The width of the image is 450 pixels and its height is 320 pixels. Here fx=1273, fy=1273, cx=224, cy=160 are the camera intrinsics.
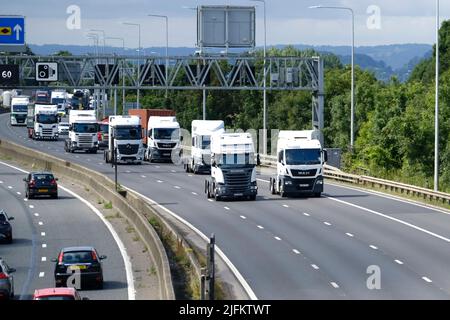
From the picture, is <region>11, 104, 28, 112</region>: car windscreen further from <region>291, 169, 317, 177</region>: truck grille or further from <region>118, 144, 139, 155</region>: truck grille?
<region>291, 169, 317, 177</region>: truck grille

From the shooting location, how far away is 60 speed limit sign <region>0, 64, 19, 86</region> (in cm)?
8388

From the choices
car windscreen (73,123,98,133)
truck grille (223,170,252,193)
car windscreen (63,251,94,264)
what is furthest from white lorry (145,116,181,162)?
car windscreen (63,251,94,264)

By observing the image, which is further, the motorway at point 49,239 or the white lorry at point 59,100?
the white lorry at point 59,100

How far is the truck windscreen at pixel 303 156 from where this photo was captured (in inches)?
2240

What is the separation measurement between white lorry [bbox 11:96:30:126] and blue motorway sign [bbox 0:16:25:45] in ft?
257

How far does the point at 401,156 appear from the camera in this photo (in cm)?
8900

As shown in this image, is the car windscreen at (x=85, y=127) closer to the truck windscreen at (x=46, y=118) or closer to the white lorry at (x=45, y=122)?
the white lorry at (x=45, y=122)

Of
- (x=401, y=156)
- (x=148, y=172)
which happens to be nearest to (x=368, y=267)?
(x=148, y=172)

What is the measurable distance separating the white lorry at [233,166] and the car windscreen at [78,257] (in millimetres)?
20670

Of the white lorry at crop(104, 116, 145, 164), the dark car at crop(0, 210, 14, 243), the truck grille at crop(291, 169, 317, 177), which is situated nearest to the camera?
the dark car at crop(0, 210, 14, 243)

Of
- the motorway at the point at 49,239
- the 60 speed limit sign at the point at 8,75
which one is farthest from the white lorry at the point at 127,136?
the motorway at the point at 49,239
